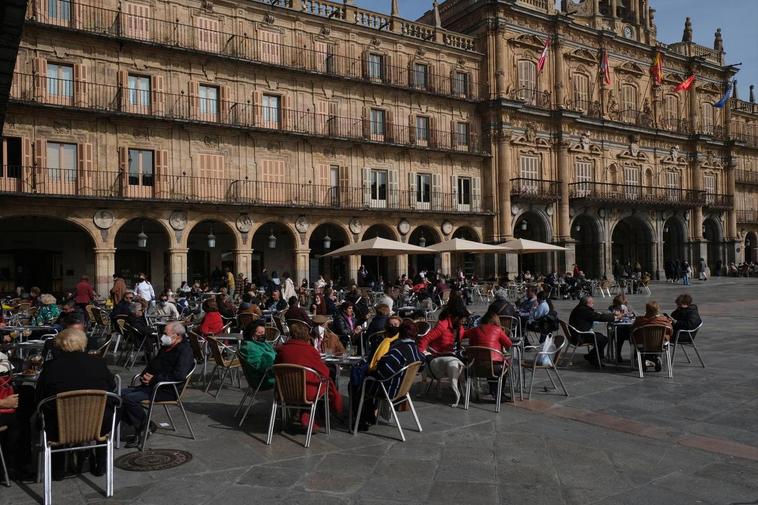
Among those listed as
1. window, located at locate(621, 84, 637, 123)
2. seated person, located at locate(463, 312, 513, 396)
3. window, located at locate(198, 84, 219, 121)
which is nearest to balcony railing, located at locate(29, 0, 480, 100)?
window, located at locate(198, 84, 219, 121)

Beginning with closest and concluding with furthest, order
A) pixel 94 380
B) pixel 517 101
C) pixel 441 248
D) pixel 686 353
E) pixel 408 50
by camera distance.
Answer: pixel 94 380
pixel 686 353
pixel 441 248
pixel 408 50
pixel 517 101

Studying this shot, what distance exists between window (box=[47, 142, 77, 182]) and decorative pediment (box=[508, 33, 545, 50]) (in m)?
21.3

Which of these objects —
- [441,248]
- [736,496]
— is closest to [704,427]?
[736,496]

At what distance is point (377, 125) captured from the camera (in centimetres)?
2869

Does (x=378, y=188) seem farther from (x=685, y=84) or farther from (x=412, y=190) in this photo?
(x=685, y=84)

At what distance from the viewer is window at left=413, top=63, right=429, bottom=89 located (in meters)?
29.8

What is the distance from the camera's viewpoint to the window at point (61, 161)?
2114 centimetres

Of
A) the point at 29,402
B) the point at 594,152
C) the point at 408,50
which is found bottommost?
the point at 29,402

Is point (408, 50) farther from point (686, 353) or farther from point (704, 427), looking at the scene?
point (704, 427)

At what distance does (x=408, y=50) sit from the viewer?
29484 mm

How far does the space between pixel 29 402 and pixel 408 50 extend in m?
26.7

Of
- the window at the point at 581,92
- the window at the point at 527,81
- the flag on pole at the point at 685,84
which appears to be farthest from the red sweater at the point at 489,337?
the flag on pole at the point at 685,84

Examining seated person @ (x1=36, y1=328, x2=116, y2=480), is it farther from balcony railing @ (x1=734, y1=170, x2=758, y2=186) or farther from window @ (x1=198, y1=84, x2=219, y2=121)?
balcony railing @ (x1=734, y1=170, x2=758, y2=186)

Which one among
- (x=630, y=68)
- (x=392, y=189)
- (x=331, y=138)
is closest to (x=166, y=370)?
(x=331, y=138)
